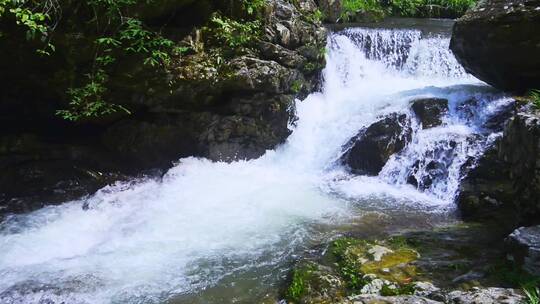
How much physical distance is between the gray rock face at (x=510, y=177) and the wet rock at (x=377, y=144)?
1.51 m

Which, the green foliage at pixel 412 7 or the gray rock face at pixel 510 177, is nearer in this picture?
the gray rock face at pixel 510 177

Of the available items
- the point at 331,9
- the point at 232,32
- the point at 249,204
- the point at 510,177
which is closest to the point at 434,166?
the point at 510,177

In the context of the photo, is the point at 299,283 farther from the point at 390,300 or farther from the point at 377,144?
the point at 377,144

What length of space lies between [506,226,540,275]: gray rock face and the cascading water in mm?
2394

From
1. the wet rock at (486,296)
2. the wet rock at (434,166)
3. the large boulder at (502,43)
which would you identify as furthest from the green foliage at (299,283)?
the large boulder at (502,43)

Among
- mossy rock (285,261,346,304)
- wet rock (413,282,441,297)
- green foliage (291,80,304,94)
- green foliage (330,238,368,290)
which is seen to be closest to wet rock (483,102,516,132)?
green foliage (291,80,304,94)

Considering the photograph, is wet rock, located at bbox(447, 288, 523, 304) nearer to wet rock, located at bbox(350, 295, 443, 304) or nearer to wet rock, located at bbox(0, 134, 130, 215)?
wet rock, located at bbox(350, 295, 443, 304)

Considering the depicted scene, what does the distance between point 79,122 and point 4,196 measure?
1827 mm

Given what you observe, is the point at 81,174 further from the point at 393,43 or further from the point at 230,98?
the point at 393,43

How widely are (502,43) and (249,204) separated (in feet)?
17.1

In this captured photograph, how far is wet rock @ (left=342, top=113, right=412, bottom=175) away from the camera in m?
8.67

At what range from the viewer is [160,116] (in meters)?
8.40

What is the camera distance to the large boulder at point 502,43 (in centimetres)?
737

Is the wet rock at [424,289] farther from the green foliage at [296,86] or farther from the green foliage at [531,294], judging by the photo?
the green foliage at [296,86]
